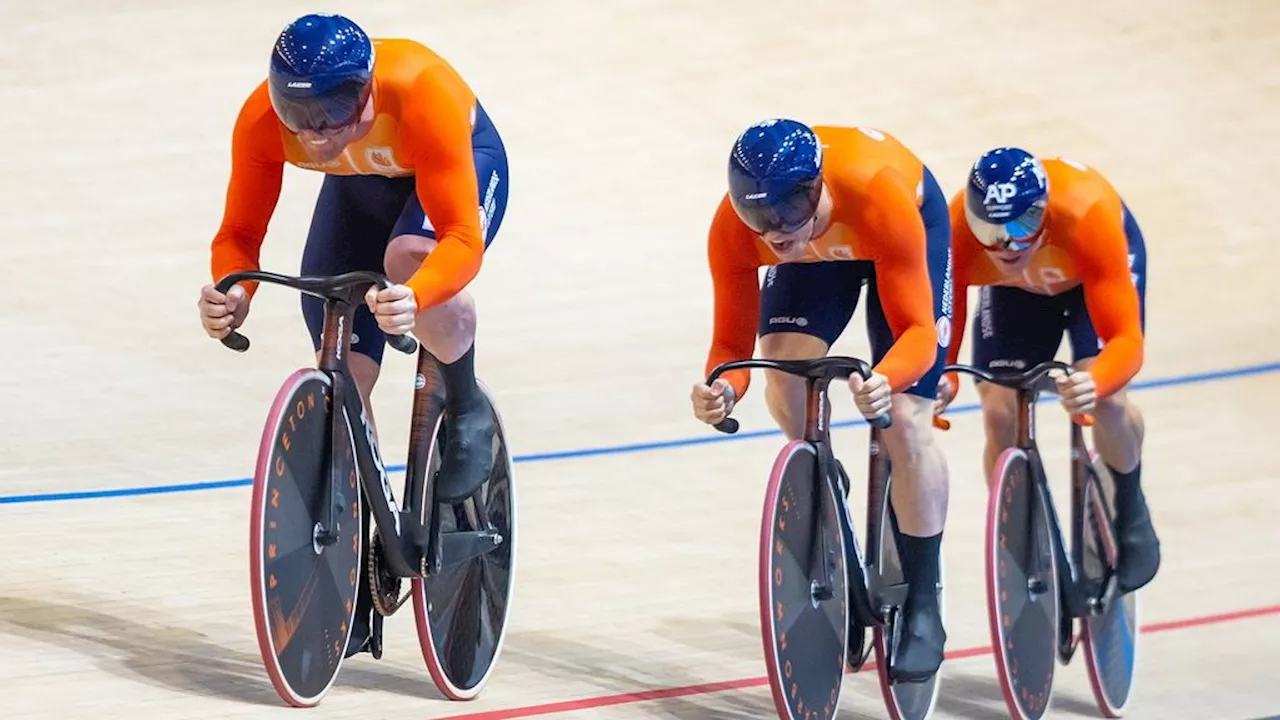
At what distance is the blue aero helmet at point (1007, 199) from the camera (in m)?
4.08

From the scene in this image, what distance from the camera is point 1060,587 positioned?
440 cm

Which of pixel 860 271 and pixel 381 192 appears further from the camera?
pixel 860 271

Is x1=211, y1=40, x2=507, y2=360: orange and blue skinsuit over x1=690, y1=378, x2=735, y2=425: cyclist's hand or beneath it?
over

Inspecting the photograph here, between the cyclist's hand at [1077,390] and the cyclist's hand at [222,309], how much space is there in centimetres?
168

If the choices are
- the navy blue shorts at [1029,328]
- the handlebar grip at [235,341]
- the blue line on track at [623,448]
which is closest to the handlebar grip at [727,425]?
the handlebar grip at [235,341]

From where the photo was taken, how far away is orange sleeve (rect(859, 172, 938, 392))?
3.61 meters

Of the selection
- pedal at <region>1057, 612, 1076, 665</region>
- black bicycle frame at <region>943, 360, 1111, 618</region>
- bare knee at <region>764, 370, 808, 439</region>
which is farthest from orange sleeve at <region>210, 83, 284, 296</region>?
pedal at <region>1057, 612, 1076, 665</region>

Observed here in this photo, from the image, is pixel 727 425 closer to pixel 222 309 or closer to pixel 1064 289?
pixel 222 309

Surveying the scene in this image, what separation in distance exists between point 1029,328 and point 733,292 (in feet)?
3.27

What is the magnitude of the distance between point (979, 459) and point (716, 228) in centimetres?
259

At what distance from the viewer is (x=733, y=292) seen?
148 inches

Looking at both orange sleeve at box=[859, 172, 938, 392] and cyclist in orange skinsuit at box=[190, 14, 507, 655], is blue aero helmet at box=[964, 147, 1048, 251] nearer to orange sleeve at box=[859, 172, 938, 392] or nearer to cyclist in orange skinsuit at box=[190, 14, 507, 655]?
orange sleeve at box=[859, 172, 938, 392]

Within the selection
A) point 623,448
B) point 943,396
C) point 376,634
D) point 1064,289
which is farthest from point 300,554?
point 623,448

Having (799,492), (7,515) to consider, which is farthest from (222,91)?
(799,492)
